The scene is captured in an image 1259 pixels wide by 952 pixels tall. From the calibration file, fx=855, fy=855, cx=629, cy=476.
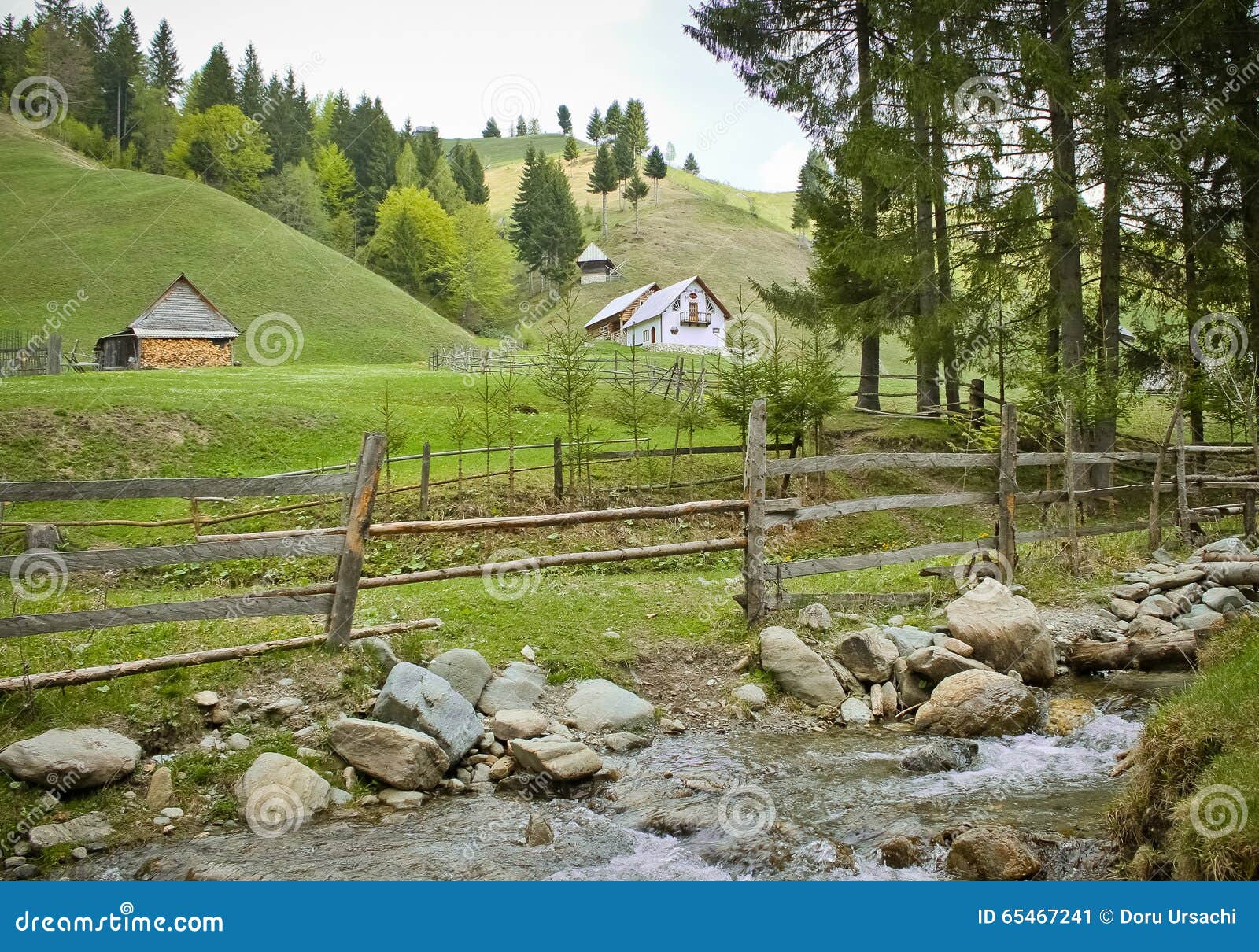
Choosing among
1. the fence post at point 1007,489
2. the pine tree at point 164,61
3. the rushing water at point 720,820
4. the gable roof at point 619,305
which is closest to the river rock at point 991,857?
the rushing water at point 720,820

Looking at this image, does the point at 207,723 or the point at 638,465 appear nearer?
the point at 207,723

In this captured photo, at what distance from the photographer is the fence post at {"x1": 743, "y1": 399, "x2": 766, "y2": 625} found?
8.34 metres

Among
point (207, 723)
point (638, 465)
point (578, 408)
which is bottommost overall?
point (207, 723)

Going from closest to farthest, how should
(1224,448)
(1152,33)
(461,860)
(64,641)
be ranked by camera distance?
(461,860) < (64,641) < (1224,448) < (1152,33)

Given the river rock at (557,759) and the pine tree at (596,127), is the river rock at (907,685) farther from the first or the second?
the pine tree at (596,127)

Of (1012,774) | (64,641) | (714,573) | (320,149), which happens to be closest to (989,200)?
(714,573)

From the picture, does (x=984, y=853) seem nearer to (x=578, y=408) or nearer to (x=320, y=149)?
(x=578, y=408)

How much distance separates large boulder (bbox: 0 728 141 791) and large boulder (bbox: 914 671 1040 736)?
5.66 metres

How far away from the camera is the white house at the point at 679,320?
60219 millimetres

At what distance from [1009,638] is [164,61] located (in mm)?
110565

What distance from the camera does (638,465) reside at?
20219 mm

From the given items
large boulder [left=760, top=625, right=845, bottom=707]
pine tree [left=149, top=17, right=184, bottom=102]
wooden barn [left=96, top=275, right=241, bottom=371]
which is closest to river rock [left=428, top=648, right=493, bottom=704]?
large boulder [left=760, top=625, right=845, bottom=707]

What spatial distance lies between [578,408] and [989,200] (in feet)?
32.1

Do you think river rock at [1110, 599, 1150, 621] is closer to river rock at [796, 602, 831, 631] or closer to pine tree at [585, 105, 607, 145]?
river rock at [796, 602, 831, 631]
